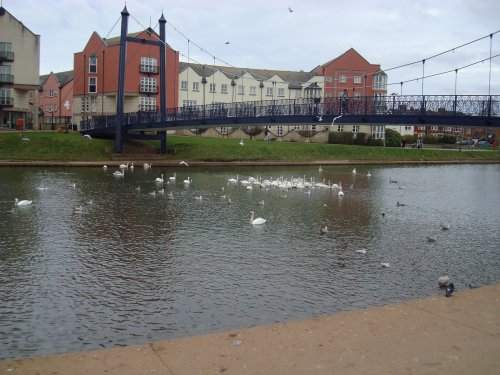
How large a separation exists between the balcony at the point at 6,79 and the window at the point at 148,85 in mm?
16390

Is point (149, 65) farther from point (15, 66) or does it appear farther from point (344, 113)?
point (344, 113)

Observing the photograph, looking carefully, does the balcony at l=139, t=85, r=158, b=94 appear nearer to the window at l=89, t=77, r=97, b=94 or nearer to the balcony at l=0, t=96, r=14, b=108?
the window at l=89, t=77, r=97, b=94

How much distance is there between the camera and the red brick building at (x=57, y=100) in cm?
8625

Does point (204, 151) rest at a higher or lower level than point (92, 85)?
lower

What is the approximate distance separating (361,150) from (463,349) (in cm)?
6040

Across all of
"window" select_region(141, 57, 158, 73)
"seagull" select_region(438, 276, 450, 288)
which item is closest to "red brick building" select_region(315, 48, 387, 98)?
"window" select_region(141, 57, 158, 73)

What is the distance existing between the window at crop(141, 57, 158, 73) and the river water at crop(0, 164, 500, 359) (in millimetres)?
45732

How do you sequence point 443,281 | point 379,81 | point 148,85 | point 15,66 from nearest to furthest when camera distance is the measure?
point 443,281
point 15,66
point 148,85
point 379,81

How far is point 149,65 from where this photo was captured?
243 ft

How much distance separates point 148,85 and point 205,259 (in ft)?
206

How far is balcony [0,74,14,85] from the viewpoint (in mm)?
65875

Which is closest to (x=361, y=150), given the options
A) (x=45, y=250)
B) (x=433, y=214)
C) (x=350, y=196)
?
(x=350, y=196)

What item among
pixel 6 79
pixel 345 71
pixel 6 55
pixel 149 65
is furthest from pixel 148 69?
pixel 345 71

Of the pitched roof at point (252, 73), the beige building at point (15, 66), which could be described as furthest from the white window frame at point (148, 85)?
the beige building at point (15, 66)
